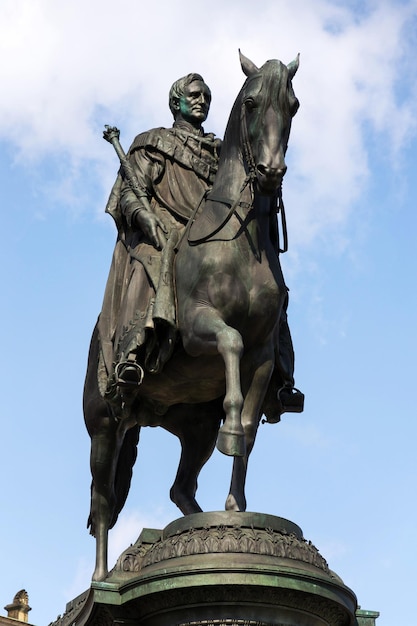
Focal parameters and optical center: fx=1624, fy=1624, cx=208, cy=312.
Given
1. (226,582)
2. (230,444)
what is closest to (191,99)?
(230,444)

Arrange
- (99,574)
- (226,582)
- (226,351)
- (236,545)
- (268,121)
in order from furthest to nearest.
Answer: (99,574) < (268,121) < (226,351) < (236,545) < (226,582)

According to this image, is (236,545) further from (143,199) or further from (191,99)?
(191,99)

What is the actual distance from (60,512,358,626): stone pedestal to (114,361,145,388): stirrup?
153 centimetres

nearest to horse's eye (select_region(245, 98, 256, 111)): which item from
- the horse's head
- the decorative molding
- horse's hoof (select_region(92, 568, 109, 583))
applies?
the horse's head

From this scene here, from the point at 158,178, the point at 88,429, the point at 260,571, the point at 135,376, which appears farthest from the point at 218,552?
the point at 158,178

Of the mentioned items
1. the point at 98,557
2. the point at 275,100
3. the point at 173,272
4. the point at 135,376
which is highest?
the point at 275,100

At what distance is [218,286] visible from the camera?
1418 centimetres

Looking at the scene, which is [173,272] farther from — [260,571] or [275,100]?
[260,571]

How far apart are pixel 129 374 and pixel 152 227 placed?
1484 mm

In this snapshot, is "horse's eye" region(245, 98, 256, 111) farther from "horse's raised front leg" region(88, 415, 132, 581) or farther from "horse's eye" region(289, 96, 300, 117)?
"horse's raised front leg" region(88, 415, 132, 581)

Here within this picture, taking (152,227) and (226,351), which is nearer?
(226,351)

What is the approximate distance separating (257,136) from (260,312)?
5.06 feet

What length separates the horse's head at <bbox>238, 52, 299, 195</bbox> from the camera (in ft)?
45.8

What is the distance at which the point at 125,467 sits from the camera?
1592 centimetres
